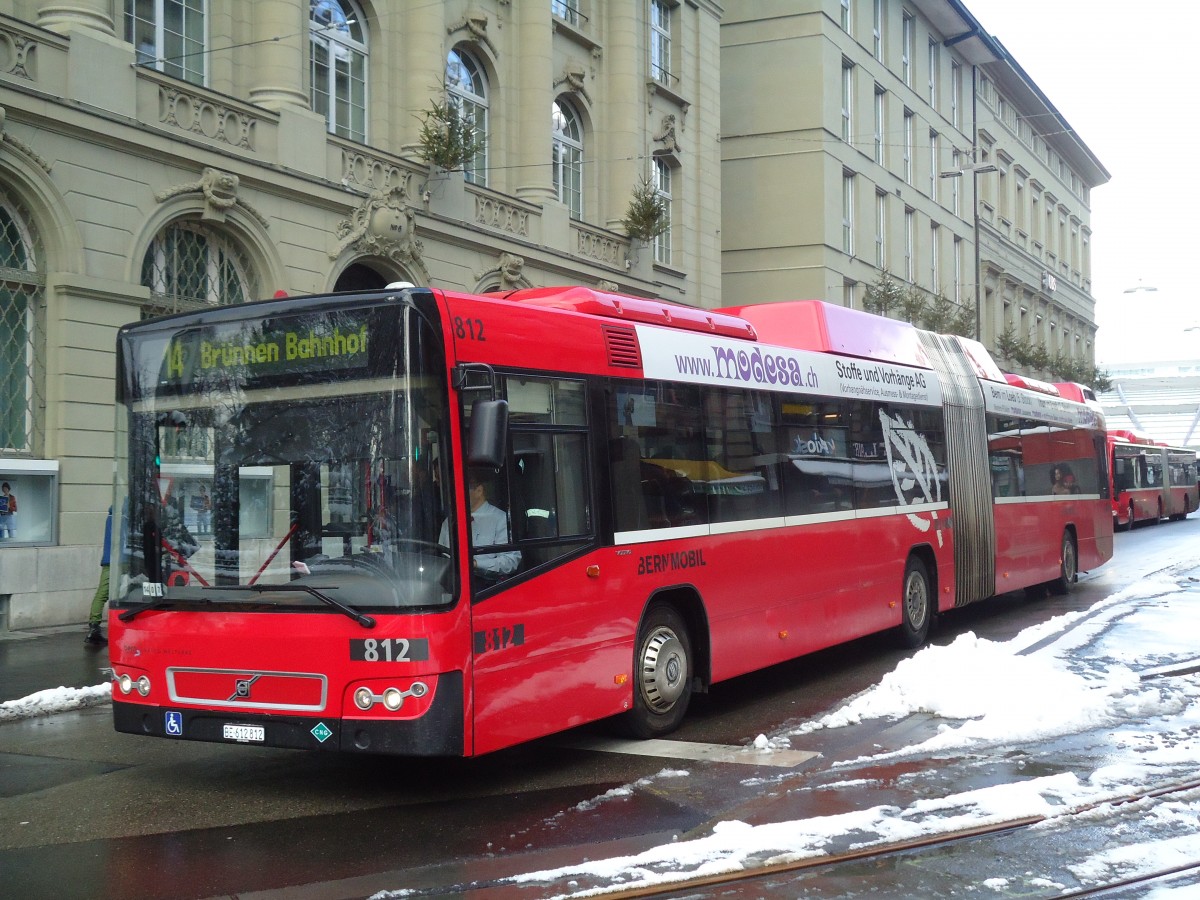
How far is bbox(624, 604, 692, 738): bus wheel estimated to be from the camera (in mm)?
8781

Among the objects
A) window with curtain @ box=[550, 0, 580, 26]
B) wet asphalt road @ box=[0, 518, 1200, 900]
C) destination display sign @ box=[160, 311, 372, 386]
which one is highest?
window with curtain @ box=[550, 0, 580, 26]

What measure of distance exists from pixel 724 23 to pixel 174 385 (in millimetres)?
35143

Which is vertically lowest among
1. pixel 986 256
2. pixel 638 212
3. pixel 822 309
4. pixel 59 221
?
pixel 822 309

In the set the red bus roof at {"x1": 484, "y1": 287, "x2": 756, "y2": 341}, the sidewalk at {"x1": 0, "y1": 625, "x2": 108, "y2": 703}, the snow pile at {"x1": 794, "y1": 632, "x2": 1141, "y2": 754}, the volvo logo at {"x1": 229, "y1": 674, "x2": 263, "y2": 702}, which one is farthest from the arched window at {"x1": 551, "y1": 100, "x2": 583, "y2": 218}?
the volvo logo at {"x1": 229, "y1": 674, "x2": 263, "y2": 702}

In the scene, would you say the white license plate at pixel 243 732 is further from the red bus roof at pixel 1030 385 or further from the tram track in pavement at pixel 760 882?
the red bus roof at pixel 1030 385

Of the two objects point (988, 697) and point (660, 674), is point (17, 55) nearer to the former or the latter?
point (660, 674)

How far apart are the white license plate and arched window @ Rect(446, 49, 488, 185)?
16971 millimetres

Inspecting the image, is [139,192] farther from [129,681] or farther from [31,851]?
[31,851]

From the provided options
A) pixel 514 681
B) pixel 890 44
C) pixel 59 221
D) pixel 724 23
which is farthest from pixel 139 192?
pixel 890 44

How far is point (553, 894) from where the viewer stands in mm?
5457

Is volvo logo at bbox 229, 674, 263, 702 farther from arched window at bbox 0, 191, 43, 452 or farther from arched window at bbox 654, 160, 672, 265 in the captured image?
arched window at bbox 654, 160, 672, 265

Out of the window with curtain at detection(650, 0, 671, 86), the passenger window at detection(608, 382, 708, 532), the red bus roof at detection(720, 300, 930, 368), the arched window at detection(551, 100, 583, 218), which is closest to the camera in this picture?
the passenger window at detection(608, 382, 708, 532)

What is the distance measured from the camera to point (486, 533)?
285 inches

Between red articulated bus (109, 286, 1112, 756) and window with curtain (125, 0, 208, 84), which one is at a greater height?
window with curtain (125, 0, 208, 84)
